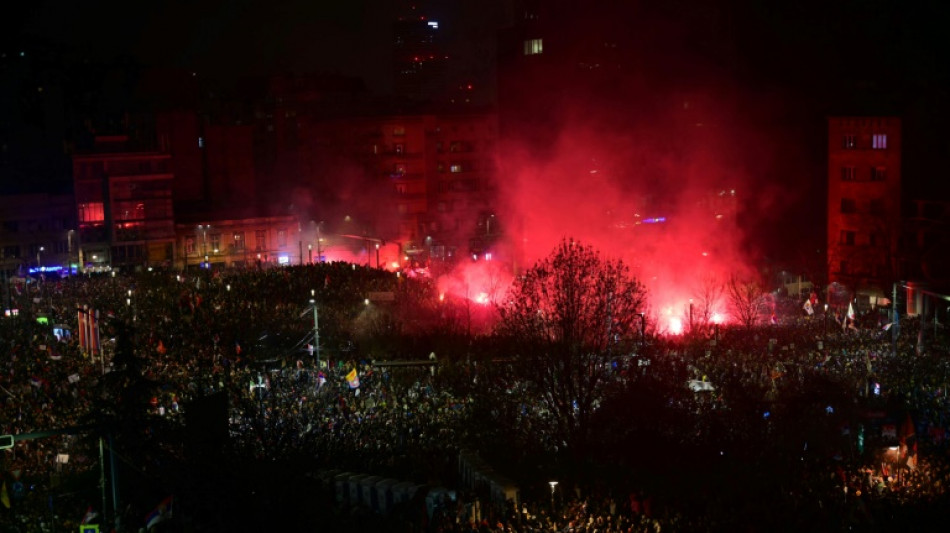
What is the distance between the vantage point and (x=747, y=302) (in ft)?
Answer: 113

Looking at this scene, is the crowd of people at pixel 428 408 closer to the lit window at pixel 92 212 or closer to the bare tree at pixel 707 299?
the bare tree at pixel 707 299

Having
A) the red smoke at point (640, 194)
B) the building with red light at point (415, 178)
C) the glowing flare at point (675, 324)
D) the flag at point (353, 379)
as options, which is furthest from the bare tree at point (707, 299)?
the building with red light at point (415, 178)

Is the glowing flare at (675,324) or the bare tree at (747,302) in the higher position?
the bare tree at (747,302)

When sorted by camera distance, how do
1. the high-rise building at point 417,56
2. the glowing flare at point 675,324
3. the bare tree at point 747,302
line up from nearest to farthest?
1. the bare tree at point 747,302
2. the glowing flare at point 675,324
3. the high-rise building at point 417,56

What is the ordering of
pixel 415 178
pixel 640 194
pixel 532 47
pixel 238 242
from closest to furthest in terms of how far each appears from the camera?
pixel 640 194, pixel 238 242, pixel 532 47, pixel 415 178

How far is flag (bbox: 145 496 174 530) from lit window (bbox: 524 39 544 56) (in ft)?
142

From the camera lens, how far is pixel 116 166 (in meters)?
49.6

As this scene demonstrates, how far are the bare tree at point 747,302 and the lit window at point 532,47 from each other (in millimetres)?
20656

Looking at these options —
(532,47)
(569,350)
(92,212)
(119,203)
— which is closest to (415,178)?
(532,47)

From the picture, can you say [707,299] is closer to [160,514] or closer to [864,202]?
[864,202]

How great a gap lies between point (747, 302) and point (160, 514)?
2463cm

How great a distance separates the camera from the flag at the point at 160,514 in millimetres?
14188

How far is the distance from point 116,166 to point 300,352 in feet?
86.1

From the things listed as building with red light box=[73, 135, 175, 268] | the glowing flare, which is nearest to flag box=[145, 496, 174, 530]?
the glowing flare
